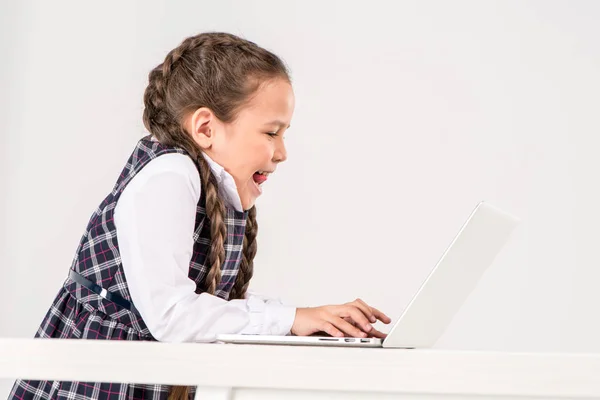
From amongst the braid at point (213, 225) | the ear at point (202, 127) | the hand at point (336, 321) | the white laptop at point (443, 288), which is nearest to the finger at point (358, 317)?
the hand at point (336, 321)

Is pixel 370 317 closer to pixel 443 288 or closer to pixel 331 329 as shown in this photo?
pixel 331 329

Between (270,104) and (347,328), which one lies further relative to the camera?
(270,104)

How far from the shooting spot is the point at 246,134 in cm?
140

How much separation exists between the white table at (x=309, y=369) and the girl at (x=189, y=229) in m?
0.36

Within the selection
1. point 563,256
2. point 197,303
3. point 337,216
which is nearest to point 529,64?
point 563,256

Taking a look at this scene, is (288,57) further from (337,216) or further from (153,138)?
(153,138)

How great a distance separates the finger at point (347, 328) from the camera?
42.7 inches

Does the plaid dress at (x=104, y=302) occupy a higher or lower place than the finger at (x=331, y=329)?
lower

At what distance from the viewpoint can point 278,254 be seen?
267 centimetres

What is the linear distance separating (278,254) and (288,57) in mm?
674

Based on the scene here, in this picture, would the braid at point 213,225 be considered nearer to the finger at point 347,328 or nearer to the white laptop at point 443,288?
the finger at point 347,328

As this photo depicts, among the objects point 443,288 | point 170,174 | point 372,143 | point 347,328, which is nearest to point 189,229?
point 170,174

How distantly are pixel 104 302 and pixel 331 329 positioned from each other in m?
0.40

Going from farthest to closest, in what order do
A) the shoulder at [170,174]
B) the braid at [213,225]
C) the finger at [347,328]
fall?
the braid at [213,225]
the shoulder at [170,174]
the finger at [347,328]
